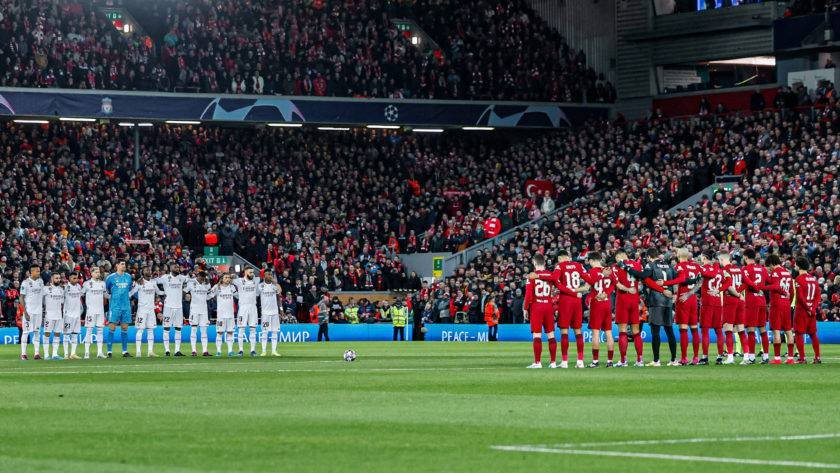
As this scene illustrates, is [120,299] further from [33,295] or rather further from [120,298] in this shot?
[33,295]

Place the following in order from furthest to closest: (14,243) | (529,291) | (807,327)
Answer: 1. (14,243)
2. (807,327)
3. (529,291)

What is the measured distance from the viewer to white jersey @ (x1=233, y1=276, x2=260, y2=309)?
37250mm

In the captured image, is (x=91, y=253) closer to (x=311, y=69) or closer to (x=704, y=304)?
(x=311, y=69)

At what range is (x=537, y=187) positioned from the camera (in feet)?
216

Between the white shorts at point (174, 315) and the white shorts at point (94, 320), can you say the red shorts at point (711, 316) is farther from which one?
the white shorts at point (94, 320)

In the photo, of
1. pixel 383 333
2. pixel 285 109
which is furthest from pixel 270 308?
pixel 285 109

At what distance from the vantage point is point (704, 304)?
30.5 metres

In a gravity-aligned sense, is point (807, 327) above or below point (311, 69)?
below

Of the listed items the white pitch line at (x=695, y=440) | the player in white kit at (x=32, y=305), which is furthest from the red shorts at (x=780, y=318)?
the player in white kit at (x=32, y=305)

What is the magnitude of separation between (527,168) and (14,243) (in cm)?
2398

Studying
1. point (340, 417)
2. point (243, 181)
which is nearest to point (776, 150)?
point (243, 181)

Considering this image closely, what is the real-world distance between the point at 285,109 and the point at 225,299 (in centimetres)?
2913

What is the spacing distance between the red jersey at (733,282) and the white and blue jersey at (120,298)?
48.3ft

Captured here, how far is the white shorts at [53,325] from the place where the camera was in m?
36.0
